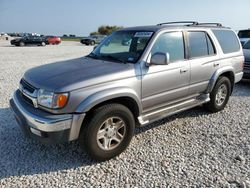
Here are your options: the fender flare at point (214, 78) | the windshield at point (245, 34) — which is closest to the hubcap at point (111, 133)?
the fender flare at point (214, 78)

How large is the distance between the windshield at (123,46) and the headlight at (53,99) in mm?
1278

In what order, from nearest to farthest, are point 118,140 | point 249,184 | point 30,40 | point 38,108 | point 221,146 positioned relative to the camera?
1. point 249,184
2. point 38,108
3. point 118,140
4. point 221,146
5. point 30,40

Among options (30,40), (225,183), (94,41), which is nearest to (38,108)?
(225,183)

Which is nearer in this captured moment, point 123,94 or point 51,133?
point 51,133

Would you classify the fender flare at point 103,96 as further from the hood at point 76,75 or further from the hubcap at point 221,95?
the hubcap at point 221,95

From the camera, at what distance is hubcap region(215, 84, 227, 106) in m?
5.43

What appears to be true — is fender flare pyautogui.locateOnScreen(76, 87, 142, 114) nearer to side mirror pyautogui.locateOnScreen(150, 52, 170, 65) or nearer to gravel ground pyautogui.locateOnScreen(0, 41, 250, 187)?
side mirror pyautogui.locateOnScreen(150, 52, 170, 65)

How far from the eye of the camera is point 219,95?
5484mm

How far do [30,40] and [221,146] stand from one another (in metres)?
31.4

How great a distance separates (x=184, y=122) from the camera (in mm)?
4949

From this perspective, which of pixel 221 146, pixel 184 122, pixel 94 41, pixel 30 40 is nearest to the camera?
pixel 221 146

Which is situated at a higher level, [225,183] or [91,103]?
[91,103]

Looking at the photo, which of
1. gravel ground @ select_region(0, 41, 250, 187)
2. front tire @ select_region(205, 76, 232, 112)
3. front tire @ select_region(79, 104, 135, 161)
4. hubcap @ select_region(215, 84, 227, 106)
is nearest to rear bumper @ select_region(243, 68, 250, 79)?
front tire @ select_region(205, 76, 232, 112)

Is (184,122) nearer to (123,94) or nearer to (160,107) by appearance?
(160,107)
